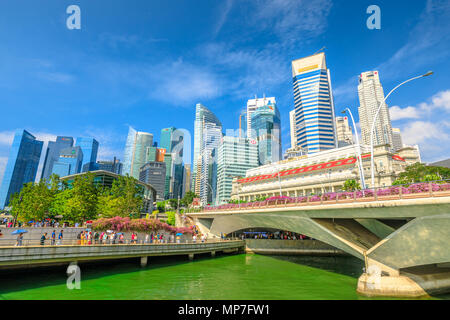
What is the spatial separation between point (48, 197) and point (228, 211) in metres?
36.1

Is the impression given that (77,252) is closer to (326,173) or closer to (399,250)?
(399,250)

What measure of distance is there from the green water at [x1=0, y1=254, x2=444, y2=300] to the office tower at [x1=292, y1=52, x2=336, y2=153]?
464 feet

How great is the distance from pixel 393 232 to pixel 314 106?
532 ft

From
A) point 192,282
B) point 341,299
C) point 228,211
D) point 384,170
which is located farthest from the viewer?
point 384,170

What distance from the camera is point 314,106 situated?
6609 inches

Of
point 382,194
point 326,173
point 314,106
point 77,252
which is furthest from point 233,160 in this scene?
point 382,194

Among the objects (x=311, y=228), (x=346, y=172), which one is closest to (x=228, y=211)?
(x=311, y=228)

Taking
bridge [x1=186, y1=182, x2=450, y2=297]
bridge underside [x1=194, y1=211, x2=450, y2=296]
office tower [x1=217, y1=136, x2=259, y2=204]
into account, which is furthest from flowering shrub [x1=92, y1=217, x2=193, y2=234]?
office tower [x1=217, y1=136, x2=259, y2=204]

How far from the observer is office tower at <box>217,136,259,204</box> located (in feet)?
523

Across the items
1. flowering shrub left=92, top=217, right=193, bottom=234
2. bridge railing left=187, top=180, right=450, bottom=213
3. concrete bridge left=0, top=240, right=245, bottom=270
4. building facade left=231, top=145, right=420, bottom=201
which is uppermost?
building facade left=231, top=145, right=420, bottom=201

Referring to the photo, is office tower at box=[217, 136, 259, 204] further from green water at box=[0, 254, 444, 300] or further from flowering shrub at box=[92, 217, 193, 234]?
green water at box=[0, 254, 444, 300]

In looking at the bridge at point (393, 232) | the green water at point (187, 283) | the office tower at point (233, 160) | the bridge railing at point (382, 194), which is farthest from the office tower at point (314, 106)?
the bridge at point (393, 232)
